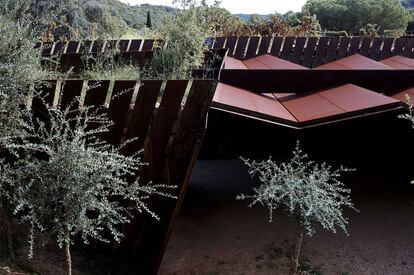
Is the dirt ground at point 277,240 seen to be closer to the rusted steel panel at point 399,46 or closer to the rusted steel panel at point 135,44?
the rusted steel panel at point 135,44

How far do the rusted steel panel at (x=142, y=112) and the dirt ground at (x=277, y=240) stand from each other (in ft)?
4.49

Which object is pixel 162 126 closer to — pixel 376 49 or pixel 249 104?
pixel 249 104

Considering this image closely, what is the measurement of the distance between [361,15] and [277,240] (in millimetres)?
16959

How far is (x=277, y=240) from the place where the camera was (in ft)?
14.6

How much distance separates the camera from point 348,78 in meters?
5.01

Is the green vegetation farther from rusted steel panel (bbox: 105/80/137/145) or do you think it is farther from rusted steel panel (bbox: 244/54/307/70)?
rusted steel panel (bbox: 105/80/137/145)

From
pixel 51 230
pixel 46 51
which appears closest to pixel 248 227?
pixel 51 230

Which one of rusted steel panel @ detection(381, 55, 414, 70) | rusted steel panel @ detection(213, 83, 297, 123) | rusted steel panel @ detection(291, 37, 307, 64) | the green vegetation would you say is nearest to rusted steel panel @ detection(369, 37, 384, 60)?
rusted steel panel @ detection(381, 55, 414, 70)

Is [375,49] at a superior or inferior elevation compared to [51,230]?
superior

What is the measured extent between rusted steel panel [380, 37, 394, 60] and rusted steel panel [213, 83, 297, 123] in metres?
4.70

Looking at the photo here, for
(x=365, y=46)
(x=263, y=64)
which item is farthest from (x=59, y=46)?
(x=365, y=46)

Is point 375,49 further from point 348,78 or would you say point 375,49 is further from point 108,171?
point 108,171

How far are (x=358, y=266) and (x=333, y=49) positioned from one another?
5.24 m

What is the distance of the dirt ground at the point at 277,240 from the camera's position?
403 centimetres
